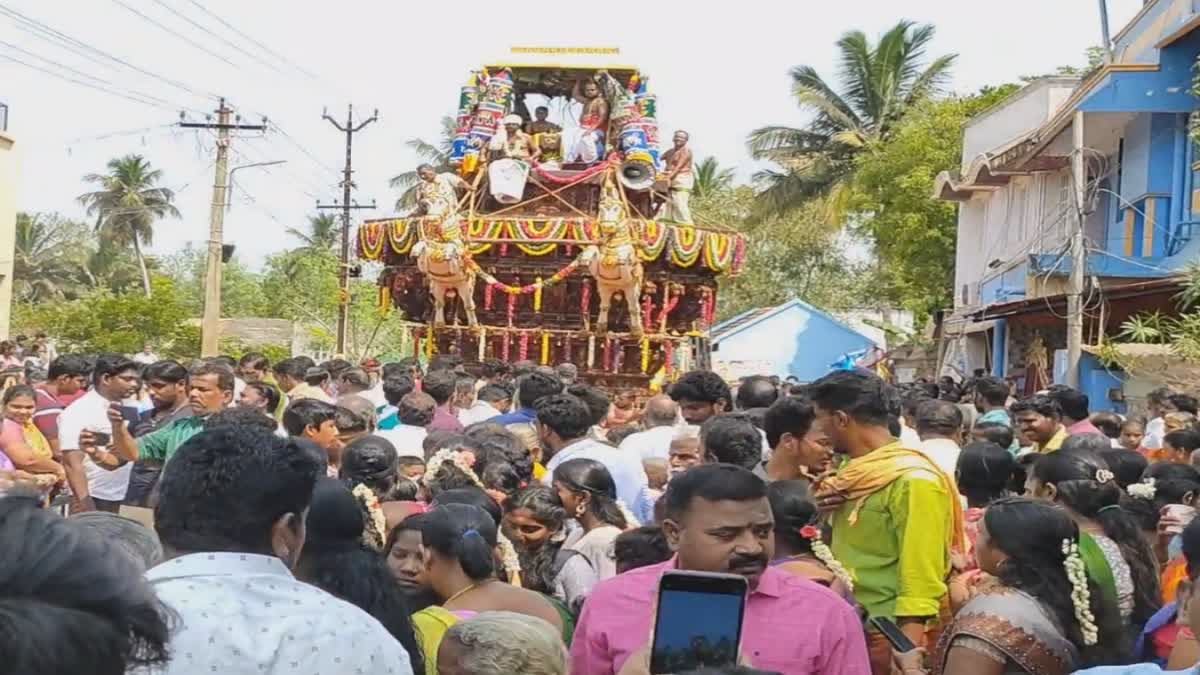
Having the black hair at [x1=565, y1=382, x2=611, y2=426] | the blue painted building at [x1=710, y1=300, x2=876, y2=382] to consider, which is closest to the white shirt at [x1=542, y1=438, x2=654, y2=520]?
the black hair at [x1=565, y1=382, x2=611, y2=426]

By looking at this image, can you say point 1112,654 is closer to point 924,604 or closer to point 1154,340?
point 924,604

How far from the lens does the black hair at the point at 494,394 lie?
10.8 m

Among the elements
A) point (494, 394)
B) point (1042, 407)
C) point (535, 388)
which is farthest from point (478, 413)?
point (1042, 407)

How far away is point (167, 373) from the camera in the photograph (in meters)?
8.09

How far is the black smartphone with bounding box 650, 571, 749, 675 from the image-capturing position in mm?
2898

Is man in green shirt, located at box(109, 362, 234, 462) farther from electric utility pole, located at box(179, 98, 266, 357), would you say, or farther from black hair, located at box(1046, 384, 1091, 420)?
electric utility pole, located at box(179, 98, 266, 357)

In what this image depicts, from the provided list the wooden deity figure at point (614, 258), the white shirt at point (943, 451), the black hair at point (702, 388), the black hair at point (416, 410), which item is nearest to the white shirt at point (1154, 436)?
the white shirt at point (943, 451)

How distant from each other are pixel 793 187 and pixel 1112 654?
3530 cm

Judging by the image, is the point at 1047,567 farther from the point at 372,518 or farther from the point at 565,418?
the point at 565,418

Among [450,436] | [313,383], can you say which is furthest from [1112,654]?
[313,383]

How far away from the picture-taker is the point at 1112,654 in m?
4.23

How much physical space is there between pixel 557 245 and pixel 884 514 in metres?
18.0

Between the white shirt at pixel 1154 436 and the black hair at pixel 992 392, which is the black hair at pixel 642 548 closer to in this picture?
the black hair at pixel 992 392

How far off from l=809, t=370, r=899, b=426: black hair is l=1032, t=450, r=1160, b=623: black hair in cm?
69
